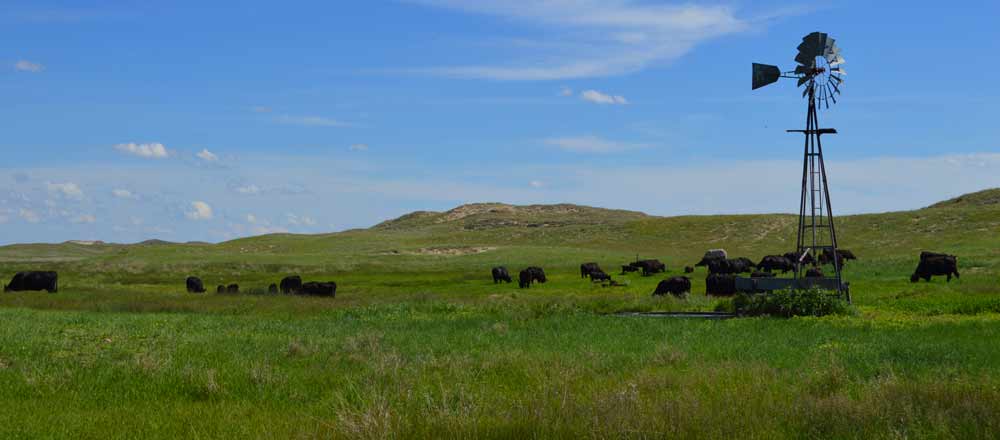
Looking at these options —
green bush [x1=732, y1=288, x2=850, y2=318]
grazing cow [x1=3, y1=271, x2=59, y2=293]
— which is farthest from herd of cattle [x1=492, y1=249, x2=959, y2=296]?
grazing cow [x1=3, y1=271, x2=59, y2=293]

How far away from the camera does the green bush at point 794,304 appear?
26.2 m

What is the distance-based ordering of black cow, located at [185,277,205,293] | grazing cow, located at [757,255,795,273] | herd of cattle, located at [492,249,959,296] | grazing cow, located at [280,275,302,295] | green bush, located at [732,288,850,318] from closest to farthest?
1. green bush, located at [732,288,850,318]
2. herd of cattle, located at [492,249,959,296]
3. grazing cow, located at [280,275,302,295]
4. black cow, located at [185,277,205,293]
5. grazing cow, located at [757,255,795,273]

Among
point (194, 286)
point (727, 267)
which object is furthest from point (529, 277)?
point (194, 286)

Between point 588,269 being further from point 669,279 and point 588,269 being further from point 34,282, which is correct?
point 34,282

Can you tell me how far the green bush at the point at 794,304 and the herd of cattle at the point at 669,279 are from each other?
8.70 feet

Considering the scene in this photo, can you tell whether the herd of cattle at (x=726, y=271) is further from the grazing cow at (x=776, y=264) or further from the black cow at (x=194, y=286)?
the black cow at (x=194, y=286)

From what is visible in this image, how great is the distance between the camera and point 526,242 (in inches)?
5310

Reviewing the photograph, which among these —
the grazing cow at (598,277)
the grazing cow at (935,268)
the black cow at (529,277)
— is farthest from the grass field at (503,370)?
the grazing cow at (598,277)

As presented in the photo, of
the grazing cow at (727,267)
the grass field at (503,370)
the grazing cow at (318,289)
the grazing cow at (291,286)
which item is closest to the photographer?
the grass field at (503,370)

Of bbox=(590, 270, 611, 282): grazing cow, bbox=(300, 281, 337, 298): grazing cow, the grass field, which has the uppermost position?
bbox=(590, 270, 611, 282): grazing cow

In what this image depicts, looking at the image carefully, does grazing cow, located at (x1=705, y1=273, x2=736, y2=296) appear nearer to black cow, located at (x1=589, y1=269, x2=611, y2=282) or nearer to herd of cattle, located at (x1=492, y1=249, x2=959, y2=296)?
herd of cattle, located at (x1=492, y1=249, x2=959, y2=296)

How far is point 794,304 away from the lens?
2658 cm

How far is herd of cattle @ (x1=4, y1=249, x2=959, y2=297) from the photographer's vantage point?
128ft

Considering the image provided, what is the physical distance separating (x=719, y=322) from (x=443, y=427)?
53.7 feet
